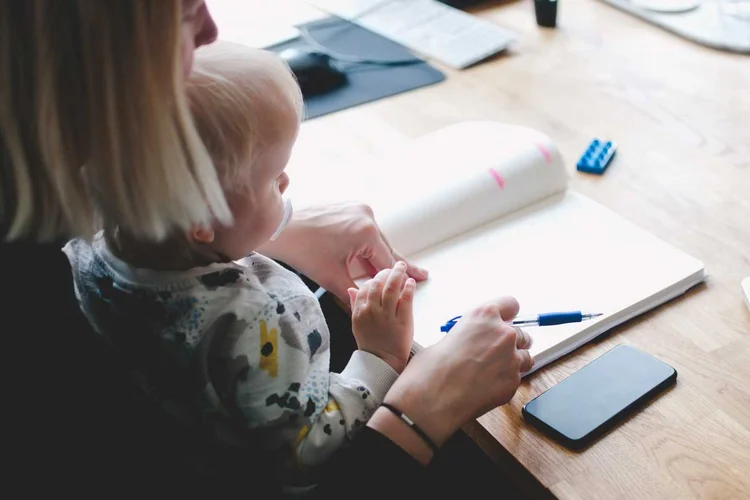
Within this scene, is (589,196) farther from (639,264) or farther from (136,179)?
(136,179)

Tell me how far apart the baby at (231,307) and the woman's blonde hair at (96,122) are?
0.25 ft

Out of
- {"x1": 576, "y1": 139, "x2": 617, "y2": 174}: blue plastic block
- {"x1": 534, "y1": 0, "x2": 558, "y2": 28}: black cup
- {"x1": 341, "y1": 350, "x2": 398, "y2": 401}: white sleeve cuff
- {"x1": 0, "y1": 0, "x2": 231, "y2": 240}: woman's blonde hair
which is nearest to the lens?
{"x1": 0, "y1": 0, "x2": 231, "y2": 240}: woman's blonde hair

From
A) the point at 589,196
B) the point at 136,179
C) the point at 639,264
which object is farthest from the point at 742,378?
the point at 136,179

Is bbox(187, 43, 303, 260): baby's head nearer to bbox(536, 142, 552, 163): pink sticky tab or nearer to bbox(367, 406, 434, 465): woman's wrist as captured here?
bbox(367, 406, 434, 465): woman's wrist

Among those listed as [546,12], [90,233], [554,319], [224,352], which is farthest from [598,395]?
[546,12]

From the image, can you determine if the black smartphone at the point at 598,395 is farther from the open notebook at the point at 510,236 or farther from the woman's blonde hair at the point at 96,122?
the woman's blonde hair at the point at 96,122

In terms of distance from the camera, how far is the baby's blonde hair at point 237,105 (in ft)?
2.09

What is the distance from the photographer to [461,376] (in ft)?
2.40

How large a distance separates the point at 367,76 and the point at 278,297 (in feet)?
2.26

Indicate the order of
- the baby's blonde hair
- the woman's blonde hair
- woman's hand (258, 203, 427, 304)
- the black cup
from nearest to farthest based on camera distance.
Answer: the woman's blonde hair
the baby's blonde hair
woman's hand (258, 203, 427, 304)
the black cup

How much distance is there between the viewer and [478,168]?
0.96m

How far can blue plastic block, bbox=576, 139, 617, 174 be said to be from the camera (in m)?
1.02

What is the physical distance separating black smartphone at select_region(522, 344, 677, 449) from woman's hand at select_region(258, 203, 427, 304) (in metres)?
0.21

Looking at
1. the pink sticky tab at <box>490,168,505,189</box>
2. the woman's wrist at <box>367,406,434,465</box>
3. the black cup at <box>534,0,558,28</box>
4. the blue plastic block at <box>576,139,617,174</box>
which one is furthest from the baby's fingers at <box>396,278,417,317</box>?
the black cup at <box>534,0,558,28</box>
